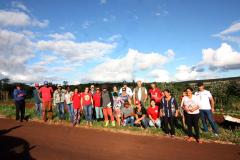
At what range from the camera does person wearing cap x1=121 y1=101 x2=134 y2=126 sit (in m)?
12.1

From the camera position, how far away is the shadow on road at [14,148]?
7121 mm

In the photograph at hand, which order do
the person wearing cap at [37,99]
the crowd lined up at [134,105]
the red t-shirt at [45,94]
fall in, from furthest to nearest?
the person wearing cap at [37,99], the red t-shirt at [45,94], the crowd lined up at [134,105]

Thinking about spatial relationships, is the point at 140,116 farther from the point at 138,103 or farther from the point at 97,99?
the point at 97,99

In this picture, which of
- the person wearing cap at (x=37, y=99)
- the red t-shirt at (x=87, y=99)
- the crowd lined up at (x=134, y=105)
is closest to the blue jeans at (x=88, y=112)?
the crowd lined up at (x=134, y=105)

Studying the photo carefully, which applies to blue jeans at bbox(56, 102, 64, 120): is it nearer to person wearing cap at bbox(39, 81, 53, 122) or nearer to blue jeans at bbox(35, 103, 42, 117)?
person wearing cap at bbox(39, 81, 53, 122)

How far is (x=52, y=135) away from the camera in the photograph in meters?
10.4

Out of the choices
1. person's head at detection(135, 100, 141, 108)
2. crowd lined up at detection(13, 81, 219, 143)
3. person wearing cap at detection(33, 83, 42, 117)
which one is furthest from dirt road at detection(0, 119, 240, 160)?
person wearing cap at detection(33, 83, 42, 117)

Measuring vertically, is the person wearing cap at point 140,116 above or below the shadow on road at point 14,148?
above

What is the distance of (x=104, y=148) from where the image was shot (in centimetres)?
811

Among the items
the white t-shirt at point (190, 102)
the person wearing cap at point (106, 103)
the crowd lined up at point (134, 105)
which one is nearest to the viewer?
the white t-shirt at point (190, 102)

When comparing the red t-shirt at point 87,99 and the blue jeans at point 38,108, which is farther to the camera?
the blue jeans at point 38,108

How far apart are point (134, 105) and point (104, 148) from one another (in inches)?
194

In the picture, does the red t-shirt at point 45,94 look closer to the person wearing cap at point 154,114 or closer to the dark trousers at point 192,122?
the person wearing cap at point 154,114

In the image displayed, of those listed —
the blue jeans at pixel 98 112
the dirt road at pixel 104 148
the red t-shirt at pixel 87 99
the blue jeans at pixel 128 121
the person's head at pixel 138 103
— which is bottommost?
the dirt road at pixel 104 148
